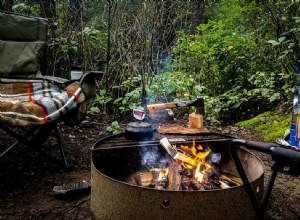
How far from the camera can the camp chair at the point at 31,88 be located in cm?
213

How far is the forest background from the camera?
4133mm

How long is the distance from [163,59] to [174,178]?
319cm

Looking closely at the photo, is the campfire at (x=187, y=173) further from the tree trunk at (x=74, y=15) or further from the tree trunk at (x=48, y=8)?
the tree trunk at (x=48, y=8)

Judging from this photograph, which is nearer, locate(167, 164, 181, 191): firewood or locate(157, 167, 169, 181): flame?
locate(167, 164, 181, 191): firewood

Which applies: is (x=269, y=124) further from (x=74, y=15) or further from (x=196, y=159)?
(x=74, y=15)

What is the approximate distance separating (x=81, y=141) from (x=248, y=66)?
9.00 ft

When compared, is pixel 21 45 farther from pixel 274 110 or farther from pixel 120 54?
pixel 274 110

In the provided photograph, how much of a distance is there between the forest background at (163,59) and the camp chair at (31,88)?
946mm

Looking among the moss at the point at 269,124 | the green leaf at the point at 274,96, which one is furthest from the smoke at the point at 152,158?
the green leaf at the point at 274,96

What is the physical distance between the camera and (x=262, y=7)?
4.67 metres

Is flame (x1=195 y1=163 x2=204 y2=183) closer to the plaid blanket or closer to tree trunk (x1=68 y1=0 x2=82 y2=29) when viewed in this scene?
the plaid blanket

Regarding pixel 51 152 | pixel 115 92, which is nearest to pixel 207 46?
pixel 115 92

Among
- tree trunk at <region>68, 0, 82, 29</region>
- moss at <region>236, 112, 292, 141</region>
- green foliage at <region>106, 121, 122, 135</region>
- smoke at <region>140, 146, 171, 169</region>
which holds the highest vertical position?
tree trunk at <region>68, 0, 82, 29</region>

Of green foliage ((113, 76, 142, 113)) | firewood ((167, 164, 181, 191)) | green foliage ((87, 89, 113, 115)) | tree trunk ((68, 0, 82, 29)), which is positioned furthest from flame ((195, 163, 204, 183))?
tree trunk ((68, 0, 82, 29))
